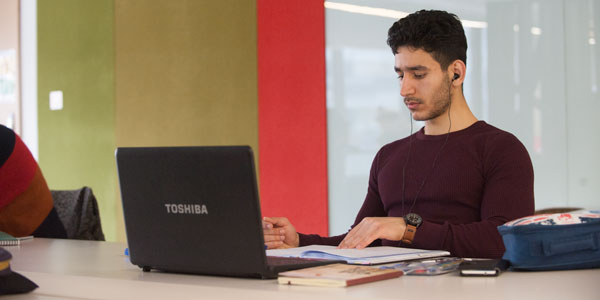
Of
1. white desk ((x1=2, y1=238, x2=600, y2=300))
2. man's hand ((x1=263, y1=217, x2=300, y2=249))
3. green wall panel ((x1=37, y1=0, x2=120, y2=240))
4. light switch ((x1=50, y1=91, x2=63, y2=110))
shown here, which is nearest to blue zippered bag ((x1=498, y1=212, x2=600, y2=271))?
white desk ((x1=2, y1=238, x2=600, y2=300))

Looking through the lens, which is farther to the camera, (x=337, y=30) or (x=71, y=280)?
(x=337, y=30)

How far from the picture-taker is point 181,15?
4.31 m

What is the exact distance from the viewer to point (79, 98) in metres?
4.87

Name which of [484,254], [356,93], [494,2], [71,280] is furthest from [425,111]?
[356,93]

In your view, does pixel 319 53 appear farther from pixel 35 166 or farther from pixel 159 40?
pixel 35 166

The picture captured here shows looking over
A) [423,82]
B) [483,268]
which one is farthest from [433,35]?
[483,268]

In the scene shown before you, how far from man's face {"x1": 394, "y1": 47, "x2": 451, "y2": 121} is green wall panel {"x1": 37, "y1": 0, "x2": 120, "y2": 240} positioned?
3024 millimetres

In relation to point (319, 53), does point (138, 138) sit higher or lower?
lower

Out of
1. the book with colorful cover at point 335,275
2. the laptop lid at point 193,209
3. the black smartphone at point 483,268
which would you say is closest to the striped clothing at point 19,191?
the laptop lid at point 193,209

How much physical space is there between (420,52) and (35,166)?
128cm

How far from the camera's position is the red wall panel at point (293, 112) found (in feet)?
12.3

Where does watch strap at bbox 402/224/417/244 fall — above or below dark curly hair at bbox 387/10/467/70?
below

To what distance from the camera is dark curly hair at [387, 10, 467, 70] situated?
202 cm

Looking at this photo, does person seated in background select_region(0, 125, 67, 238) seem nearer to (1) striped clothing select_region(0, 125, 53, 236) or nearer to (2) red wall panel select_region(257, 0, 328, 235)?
(1) striped clothing select_region(0, 125, 53, 236)
